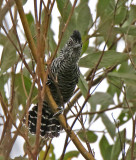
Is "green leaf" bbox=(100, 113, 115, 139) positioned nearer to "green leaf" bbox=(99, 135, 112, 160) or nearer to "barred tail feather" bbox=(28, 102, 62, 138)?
"green leaf" bbox=(99, 135, 112, 160)

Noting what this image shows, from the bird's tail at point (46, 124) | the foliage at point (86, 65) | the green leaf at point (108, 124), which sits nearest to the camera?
the foliage at point (86, 65)

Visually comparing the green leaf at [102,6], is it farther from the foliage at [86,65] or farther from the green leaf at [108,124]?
the green leaf at [108,124]

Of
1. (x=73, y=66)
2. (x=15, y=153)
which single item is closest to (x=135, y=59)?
(x=73, y=66)

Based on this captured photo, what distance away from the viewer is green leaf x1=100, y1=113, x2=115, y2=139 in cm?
255

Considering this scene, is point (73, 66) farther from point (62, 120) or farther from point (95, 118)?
point (62, 120)

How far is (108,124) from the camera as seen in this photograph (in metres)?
2.64

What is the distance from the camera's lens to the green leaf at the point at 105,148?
7.55 ft

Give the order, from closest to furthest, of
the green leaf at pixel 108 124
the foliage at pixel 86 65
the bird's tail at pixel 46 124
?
the foliage at pixel 86 65, the bird's tail at pixel 46 124, the green leaf at pixel 108 124

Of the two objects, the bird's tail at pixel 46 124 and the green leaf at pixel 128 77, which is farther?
the bird's tail at pixel 46 124

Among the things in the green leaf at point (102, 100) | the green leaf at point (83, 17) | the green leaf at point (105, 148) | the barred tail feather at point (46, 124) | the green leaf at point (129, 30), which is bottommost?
the green leaf at point (105, 148)

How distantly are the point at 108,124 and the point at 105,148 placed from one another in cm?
32

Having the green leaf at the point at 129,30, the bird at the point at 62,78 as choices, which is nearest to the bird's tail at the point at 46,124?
the bird at the point at 62,78

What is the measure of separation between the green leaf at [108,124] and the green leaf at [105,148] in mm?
137

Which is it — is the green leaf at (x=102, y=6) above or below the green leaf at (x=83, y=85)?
above
